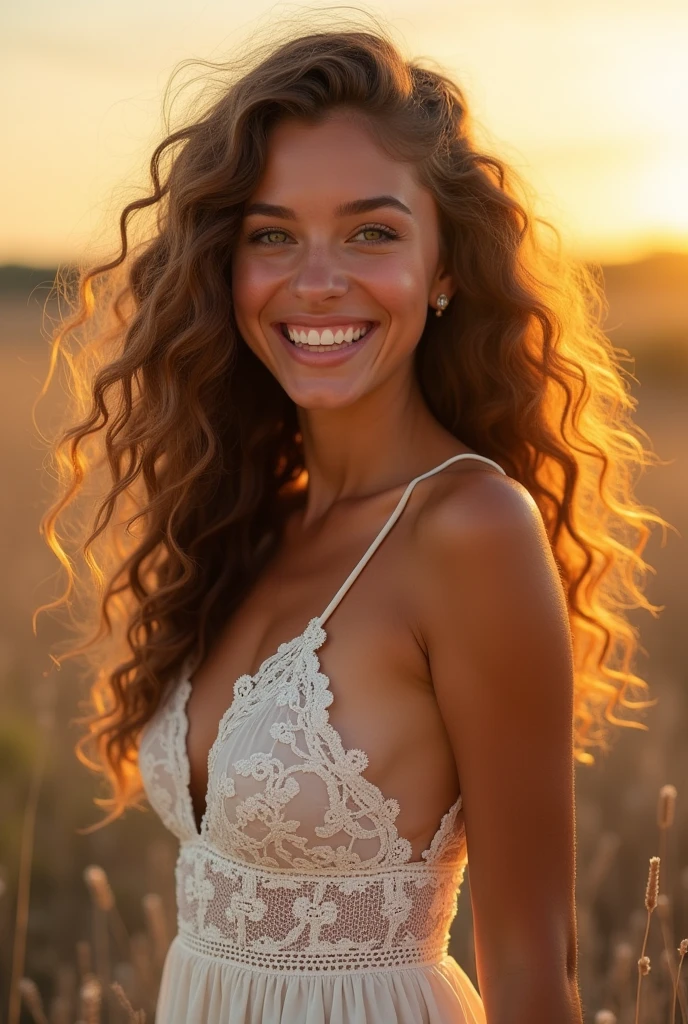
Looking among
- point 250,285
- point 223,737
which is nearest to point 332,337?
point 250,285

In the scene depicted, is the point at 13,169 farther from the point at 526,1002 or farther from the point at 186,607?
the point at 526,1002

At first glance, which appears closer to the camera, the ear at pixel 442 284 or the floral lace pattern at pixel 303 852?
the floral lace pattern at pixel 303 852

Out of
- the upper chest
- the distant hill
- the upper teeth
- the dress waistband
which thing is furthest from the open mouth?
the distant hill

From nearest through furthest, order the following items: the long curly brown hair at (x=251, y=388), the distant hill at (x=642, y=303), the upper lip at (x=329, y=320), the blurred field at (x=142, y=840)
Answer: the upper lip at (x=329, y=320), the long curly brown hair at (x=251, y=388), the blurred field at (x=142, y=840), the distant hill at (x=642, y=303)

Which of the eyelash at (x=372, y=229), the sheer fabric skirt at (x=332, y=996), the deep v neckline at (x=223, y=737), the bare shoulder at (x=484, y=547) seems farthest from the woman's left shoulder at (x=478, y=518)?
the sheer fabric skirt at (x=332, y=996)

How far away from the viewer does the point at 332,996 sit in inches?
85.8

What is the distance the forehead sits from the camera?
232cm

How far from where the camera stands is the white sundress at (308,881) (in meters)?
2.10

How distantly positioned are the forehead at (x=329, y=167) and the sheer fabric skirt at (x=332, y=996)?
4.62ft

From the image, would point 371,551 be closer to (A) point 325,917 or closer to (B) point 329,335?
(B) point 329,335

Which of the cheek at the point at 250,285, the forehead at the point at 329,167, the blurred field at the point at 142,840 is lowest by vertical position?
the blurred field at the point at 142,840

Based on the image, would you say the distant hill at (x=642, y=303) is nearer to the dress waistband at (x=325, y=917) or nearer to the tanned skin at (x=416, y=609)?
the tanned skin at (x=416, y=609)

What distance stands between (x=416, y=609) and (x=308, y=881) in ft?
1.70

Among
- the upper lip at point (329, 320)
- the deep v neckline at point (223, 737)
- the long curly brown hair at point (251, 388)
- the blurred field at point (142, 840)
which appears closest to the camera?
the deep v neckline at point (223, 737)
